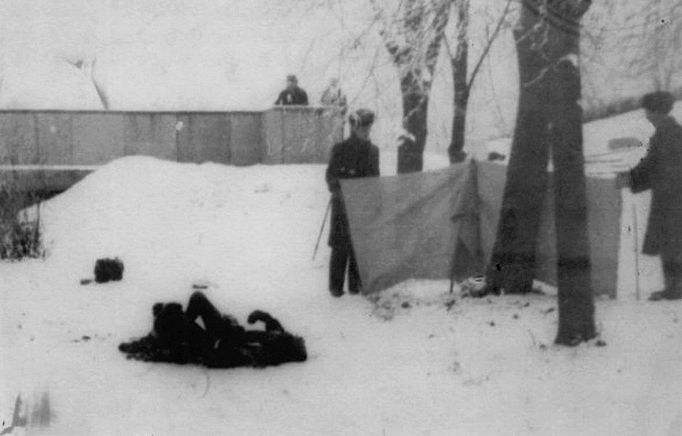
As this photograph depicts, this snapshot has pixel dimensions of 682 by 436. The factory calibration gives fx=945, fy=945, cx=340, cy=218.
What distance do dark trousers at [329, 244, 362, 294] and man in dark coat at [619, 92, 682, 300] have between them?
276 centimetres

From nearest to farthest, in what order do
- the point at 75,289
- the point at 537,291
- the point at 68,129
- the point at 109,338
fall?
the point at 109,338
the point at 537,291
the point at 75,289
the point at 68,129

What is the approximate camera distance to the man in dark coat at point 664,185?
8.12 m

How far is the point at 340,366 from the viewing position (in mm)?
6570

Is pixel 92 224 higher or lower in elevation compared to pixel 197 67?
lower

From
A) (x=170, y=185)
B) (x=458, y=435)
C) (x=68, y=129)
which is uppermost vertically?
(x=68, y=129)

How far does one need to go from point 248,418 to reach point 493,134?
9.10m

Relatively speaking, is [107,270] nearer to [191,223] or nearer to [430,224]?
[430,224]

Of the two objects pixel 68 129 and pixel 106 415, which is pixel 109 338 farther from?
pixel 68 129

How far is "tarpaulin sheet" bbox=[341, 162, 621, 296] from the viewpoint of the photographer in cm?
903

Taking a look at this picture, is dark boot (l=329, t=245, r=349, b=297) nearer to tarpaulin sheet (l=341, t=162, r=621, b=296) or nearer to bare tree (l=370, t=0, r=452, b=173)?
tarpaulin sheet (l=341, t=162, r=621, b=296)

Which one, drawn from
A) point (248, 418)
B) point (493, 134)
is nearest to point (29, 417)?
point (248, 418)

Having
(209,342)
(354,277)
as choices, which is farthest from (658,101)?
(209,342)

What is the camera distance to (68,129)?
19.2 m

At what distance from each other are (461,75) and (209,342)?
30.2 ft
